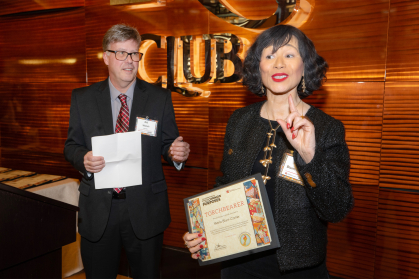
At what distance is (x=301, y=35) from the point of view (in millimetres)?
1452

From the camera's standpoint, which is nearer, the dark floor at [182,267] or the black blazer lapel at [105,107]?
the black blazer lapel at [105,107]

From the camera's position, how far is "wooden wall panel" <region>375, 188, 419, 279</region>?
2.70 metres

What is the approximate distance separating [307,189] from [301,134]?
0.21m

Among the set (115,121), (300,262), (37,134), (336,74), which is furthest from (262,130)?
(37,134)

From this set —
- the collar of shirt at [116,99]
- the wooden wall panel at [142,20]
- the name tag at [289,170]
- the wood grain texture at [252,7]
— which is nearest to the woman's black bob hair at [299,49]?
the name tag at [289,170]

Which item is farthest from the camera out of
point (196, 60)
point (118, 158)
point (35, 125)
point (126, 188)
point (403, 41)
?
point (35, 125)

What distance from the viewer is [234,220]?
1.30 m

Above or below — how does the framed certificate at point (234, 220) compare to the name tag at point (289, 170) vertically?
below

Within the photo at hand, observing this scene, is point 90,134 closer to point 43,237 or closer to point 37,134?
point 43,237

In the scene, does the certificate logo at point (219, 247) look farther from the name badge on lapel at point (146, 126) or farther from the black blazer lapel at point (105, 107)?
the black blazer lapel at point (105, 107)

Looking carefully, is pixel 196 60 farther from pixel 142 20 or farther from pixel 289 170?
pixel 289 170

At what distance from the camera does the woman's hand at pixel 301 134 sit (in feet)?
3.76

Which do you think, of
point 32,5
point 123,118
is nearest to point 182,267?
point 123,118

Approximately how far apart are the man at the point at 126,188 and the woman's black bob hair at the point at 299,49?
26.1 inches
